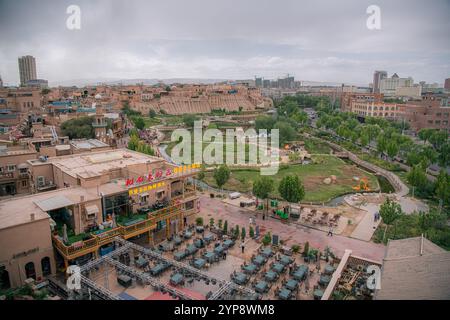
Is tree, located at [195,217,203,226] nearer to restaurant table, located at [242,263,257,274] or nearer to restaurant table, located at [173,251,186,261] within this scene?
restaurant table, located at [173,251,186,261]

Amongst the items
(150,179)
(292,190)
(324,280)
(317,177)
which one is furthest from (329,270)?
(317,177)

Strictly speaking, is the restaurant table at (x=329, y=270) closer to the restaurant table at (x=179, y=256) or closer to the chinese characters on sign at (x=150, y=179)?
the restaurant table at (x=179, y=256)

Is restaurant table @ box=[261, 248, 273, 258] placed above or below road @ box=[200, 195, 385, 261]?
above

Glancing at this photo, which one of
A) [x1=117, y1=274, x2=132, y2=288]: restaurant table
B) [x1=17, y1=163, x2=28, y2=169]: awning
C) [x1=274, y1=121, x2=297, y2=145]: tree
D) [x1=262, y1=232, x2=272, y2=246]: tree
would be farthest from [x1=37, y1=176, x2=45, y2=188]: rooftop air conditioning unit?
[x1=274, y1=121, x2=297, y2=145]: tree

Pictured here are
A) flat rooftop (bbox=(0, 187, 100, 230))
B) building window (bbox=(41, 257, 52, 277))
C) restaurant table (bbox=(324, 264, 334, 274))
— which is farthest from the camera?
restaurant table (bbox=(324, 264, 334, 274))

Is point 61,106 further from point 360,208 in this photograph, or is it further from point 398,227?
point 398,227

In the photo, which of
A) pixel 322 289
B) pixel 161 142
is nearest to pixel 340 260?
pixel 322 289

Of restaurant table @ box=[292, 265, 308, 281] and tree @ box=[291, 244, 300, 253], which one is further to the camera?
tree @ box=[291, 244, 300, 253]
